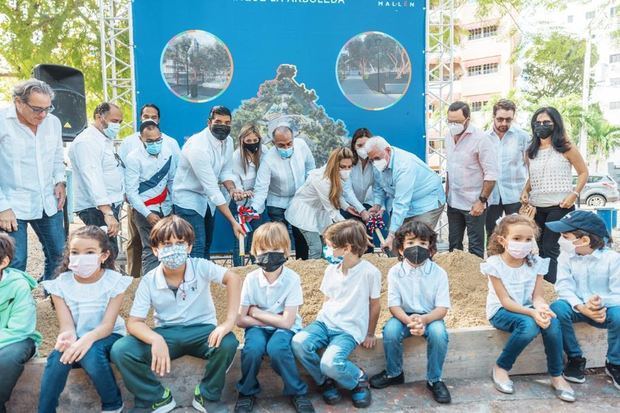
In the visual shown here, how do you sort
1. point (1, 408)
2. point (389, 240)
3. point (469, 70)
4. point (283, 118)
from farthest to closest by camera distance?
point (469, 70) → point (283, 118) → point (389, 240) → point (1, 408)

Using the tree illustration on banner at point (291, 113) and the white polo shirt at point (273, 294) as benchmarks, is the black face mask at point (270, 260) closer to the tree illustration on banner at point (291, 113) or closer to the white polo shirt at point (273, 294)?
the white polo shirt at point (273, 294)

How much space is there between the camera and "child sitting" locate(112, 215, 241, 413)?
254 centimetres

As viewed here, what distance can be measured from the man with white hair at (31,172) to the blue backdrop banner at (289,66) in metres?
2.28

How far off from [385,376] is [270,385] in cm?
65

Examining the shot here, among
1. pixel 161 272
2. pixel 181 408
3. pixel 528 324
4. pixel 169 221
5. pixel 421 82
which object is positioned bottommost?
pixel 181 408

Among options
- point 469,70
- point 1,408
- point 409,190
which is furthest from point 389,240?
point 469,70

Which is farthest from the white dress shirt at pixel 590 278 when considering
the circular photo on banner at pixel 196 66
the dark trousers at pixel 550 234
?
the circular photo on banner at pixel 196 66

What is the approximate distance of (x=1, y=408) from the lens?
2.55m

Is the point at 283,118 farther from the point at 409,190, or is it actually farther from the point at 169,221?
the point at 169,221

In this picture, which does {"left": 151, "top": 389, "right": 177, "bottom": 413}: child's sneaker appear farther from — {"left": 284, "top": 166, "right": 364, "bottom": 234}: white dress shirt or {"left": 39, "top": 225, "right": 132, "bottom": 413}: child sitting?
{"left": 284, "top": 166, "right": 364, "bottom": 234}: white dress shirt

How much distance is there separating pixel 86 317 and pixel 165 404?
61 cm

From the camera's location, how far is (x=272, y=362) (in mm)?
2684

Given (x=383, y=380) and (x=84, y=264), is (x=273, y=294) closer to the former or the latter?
(x=383, y=380)

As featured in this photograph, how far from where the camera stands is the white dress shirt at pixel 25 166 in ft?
11.2
